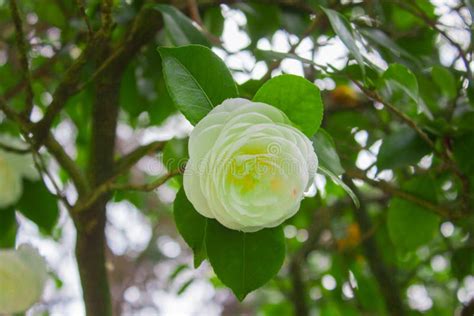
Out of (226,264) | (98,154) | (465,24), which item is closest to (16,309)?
(98,154)

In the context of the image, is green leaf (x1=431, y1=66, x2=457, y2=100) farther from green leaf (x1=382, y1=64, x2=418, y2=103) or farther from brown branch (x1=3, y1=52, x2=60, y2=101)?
brown branch (x1=3, y1=52, x2=60, y2=101)

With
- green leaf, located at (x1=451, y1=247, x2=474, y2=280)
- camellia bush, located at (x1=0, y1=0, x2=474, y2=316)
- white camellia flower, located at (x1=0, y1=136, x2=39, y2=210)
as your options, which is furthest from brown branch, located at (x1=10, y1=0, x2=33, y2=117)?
green leaf, located at (x1=451, y1=247, x2=474, y2=280)

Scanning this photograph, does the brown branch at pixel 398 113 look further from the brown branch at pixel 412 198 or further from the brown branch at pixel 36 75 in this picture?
the brown branch at pixel 36 75

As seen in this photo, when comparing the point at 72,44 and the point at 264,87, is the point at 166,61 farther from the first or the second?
the point at 72,44

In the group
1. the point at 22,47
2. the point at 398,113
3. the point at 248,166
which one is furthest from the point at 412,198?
the point at 22,47

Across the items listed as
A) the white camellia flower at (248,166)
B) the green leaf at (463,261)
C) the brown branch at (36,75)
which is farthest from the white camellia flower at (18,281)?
the green leaf at (463,261)

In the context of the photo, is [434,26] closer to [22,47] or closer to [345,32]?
[345,32]
